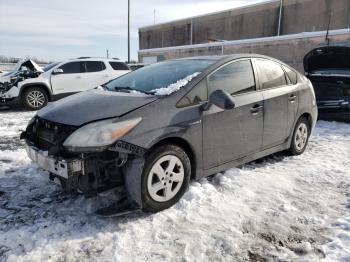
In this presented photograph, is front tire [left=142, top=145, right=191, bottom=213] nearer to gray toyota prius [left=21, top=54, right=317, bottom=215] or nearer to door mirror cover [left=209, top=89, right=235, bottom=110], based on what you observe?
gray toyota prius [left=21, top=54, right=317, bottom=215]

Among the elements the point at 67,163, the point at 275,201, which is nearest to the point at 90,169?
the point at 67,163

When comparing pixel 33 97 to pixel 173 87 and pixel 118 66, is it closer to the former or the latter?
pixel 118 66

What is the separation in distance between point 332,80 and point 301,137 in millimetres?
2973

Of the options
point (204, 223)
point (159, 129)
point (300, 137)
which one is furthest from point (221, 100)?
point (300, 137)

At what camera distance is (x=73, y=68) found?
1186 centimetres

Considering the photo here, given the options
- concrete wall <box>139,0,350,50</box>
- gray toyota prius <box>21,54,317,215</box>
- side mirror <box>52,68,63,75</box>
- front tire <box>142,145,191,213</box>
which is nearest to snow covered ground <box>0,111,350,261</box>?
front tire <box>142,145,191,213</box>

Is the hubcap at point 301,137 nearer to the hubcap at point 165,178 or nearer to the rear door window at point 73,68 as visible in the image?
the hubcap at point 165,178

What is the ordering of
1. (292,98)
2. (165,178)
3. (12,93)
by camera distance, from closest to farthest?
(165,178), (292,98), (12,93)

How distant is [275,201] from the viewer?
3.87 metres

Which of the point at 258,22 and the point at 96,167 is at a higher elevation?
the point at 258,22

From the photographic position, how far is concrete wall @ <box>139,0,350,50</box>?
104 feet

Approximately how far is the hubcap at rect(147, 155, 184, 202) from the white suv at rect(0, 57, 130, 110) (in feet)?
28.8

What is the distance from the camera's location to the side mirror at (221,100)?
3660mm

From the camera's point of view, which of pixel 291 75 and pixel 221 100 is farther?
pixel 291 75
